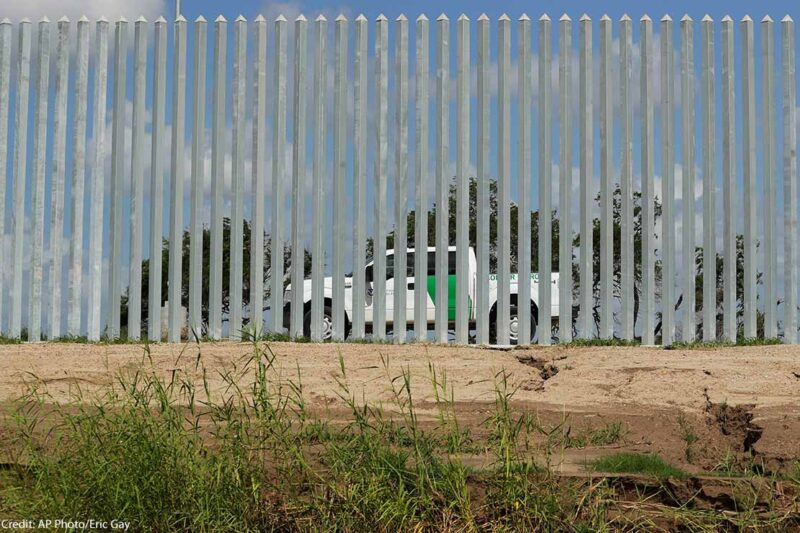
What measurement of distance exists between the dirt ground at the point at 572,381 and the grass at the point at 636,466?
0.15 meters

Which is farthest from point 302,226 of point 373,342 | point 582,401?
point 582,401

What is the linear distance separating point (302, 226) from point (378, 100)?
1351 mm

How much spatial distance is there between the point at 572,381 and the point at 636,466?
2441mm

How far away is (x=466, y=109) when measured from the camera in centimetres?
974

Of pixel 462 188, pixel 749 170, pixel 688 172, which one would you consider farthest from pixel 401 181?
pixel 749 170

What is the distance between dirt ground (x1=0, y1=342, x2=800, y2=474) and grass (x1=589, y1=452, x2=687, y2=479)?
0.15 meters

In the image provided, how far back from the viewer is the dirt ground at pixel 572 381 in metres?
6.54

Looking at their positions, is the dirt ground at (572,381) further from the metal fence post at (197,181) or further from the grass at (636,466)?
the metal fence post at (197,181)

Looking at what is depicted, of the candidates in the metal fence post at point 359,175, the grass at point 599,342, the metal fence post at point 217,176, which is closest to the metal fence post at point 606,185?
the grass at point 599,342

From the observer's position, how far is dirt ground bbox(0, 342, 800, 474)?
257 inches

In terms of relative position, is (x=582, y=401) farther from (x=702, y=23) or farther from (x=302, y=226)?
(x=702, y=23)

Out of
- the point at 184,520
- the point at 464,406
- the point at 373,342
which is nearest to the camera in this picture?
the point at 184,520

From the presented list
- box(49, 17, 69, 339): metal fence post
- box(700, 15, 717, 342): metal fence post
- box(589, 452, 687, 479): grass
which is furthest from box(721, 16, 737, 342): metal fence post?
box(49, 17, 69, 339): metal fence post

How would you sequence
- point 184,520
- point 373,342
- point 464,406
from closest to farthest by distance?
point 184,520
point 464,406
point 373,342
